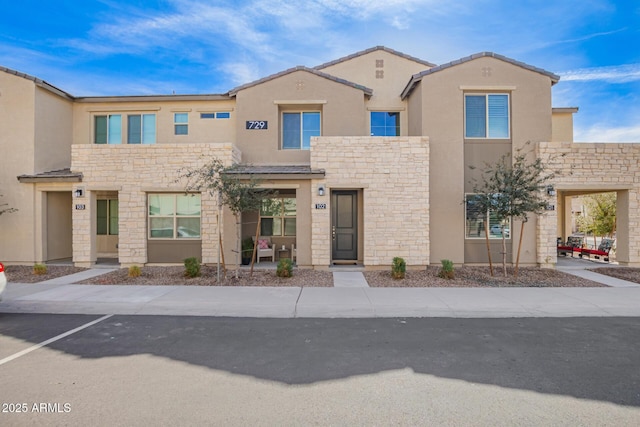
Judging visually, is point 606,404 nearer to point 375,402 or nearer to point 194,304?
point 375,402

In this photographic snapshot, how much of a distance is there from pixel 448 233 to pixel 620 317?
5.59 meters

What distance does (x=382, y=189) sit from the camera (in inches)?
446

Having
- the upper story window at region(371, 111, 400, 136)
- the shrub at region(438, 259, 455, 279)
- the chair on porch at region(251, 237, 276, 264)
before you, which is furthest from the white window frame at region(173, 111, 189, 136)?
the shrub at region(438, 259, 455, 279)

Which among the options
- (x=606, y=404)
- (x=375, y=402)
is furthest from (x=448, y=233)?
(x=375, y=402)

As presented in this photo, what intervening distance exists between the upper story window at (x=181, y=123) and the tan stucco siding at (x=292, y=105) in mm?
2679

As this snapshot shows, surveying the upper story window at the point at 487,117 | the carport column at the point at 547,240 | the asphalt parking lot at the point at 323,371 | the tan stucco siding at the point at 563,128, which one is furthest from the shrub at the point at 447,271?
the tan stucco siding at the point at 563,128

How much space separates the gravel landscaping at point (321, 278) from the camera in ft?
30.4

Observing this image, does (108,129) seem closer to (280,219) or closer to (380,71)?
(280,219)

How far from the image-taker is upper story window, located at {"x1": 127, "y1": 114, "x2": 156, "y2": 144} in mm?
14172

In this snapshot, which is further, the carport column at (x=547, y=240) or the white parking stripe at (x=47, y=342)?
the carport column at (x=547, y=240)

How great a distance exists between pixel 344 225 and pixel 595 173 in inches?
357

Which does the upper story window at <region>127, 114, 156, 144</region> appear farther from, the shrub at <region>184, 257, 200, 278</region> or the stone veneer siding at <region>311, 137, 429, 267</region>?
the stone veneer siding at <region>311, 137, 429, 267</region>

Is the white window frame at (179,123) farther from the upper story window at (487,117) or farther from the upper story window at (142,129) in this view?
the upper story window at (487,117)

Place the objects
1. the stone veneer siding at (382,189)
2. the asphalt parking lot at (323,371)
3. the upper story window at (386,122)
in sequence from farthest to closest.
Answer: the upper story window at (386,122), the stone veneer siding at (382,189), the asphalt parking lot at (323,371)
